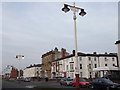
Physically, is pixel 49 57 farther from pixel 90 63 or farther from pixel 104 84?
pixel 104 84

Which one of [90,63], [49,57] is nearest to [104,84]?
[90,63]

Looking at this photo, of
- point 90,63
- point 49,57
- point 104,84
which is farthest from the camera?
point 49,57

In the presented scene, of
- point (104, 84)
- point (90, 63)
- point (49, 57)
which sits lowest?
point (104, 84)

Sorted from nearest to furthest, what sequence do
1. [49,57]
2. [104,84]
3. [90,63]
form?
1. [104,84]
2. [90,63]
3. [49,57]

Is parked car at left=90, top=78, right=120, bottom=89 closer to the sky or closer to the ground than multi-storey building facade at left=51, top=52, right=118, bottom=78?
closer to the ground

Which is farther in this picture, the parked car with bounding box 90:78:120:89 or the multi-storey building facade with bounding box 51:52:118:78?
the multi-storey building facade with bounding box 51:52:118:78

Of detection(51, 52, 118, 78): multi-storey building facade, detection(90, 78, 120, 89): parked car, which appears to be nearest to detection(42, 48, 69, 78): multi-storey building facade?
detection(51, 52, 118, 78): multi-storey building facade

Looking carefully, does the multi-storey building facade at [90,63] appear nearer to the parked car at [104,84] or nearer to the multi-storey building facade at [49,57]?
the multi-storey building facade at [49,57]

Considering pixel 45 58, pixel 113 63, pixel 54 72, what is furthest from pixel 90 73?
pixel 45 58

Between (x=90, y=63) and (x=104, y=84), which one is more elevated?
(x=90, y=63)

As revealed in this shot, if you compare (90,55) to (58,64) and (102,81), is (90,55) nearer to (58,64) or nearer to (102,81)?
(58,64)

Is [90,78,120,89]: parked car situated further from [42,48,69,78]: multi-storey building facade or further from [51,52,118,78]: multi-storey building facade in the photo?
[42,48,69,78]: multi-storey building facade

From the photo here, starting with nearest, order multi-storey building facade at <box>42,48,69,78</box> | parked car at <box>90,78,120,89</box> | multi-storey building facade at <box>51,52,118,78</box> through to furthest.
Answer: parked car at <box>90,78,120,89</box> < multi-storey building facade at <box>51,52,118,78</box> < multi-storey building facade at <box>42,48,69,78</box>

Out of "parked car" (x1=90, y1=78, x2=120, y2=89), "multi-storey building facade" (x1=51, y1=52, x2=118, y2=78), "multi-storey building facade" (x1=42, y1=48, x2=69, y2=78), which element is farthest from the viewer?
"multi-storey building facade" (x1=42, y1=48, x2=69, y2=78)
